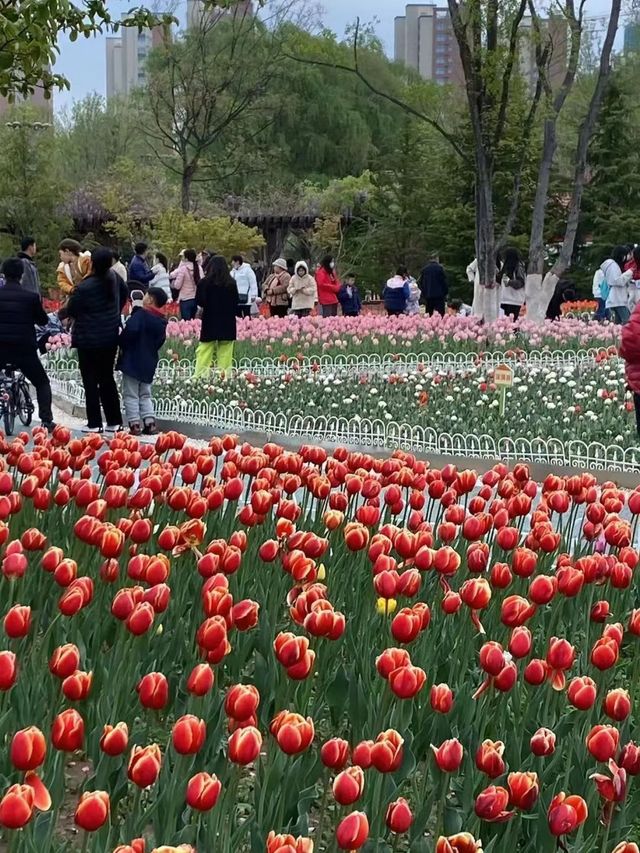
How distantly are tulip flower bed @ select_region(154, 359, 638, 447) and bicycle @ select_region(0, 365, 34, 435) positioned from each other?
131cm

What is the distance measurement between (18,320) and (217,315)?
282cm

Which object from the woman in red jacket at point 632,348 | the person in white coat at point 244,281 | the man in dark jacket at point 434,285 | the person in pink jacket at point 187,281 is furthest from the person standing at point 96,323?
the man in dark jacket at point 434,285

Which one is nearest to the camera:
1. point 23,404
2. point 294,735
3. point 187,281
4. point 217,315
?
point 294,735

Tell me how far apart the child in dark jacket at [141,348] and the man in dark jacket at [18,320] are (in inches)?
30.4

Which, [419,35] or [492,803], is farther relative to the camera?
[419,35]

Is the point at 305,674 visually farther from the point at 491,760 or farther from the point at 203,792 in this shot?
the point at 203,792

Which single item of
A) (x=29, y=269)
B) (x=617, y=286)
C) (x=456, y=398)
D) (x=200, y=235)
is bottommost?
(x=456, y=398)

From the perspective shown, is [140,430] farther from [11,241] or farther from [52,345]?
[11,241]

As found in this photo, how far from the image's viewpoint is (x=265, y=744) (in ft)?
11.4

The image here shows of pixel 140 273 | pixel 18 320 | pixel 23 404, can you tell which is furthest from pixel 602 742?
pixel 140 273

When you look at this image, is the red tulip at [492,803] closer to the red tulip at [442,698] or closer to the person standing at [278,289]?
the red tulip at [442,698]

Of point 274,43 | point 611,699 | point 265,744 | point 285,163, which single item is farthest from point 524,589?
point 285,163

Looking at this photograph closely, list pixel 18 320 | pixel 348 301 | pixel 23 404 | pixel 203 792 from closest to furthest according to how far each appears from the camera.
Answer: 1. pixel 203 792
2. pixel 18 320
3. pixel 23 404
4. pixel 348 301

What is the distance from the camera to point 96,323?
432 inches
